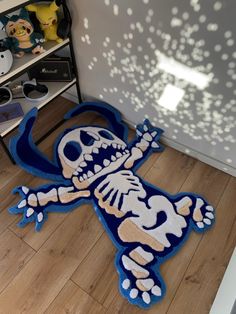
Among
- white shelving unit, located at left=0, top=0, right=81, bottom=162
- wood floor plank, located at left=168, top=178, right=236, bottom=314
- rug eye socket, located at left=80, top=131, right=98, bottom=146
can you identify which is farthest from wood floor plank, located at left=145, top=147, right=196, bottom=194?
white shelving unit, located at left=0, top=0, right=81, bottom=162

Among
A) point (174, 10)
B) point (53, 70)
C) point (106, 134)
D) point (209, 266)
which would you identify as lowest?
point (209, 266)

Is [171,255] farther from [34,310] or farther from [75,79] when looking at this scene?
[75,79]

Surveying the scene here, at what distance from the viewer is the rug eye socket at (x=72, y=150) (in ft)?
5.09

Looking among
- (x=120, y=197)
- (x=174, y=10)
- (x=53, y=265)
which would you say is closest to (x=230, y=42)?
(x=174, y=10)

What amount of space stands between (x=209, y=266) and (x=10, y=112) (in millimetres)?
1277

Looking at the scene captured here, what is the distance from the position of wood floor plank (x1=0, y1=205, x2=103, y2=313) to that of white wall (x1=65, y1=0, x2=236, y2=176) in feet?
2.27

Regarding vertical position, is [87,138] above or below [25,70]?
below

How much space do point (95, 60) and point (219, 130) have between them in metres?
0.79

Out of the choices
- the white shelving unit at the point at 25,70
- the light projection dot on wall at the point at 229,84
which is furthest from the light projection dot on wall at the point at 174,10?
the white shelving unit at the point at 25,70

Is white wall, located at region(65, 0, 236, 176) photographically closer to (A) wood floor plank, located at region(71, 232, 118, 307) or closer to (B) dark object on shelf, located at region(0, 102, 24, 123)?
(B) dark object on shelf, located at region(0, 102, 24, 123)

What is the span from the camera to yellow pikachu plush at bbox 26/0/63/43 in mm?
1343

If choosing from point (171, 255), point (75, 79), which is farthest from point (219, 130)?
point (75, 79)

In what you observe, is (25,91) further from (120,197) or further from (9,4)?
(120,197)

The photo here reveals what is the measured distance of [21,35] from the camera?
1.32 metres
